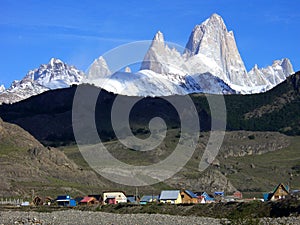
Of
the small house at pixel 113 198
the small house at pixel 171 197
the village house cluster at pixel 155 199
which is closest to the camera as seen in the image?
the village house cluster at pixel 155 199

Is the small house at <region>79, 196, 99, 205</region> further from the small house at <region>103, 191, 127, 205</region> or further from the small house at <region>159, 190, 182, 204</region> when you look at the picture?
the small house at <region>159, 190, 182, 204</region>

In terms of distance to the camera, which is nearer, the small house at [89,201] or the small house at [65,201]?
the small house at [89,201]

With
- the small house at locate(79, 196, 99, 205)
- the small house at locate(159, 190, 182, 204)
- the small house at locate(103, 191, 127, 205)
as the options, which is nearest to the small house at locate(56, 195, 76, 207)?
the small house at locate(79, 196, 99, 205)

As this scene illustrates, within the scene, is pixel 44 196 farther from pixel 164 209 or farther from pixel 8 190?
pixel 164 209

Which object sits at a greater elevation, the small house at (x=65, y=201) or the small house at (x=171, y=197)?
the small house at (x=65, y=201)

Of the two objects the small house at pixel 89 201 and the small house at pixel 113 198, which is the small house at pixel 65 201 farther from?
the small house at pixel 113 198

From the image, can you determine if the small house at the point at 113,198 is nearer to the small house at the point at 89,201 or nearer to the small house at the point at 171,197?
the small house at the point at 89,201

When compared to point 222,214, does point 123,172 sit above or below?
above

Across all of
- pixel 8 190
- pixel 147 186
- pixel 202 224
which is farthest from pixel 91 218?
pixel 147 186

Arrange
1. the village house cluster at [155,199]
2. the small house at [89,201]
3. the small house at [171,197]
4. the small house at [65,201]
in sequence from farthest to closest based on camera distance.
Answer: the small house at [65,201] → the small house at [89,201] → the small house at [171,197] → the village house cluster at [155,199]

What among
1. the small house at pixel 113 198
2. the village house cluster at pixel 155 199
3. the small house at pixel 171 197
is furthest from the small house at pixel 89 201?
the small house at pixel 171 197

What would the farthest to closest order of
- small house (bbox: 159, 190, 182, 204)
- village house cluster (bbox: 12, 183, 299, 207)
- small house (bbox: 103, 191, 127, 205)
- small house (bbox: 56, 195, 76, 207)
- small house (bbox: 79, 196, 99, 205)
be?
1. small house (bbox: 56, 195, 76, 207)
2. small house (bbox: 103, 191, 127, 205)
3. small house (bbox: 79, 196, 99, 205)
4. small house (bbox: 159, 190, 182, 204)
5. village house cluster (bbox: 12, 183, 299, 207)

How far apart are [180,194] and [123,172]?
243 feet

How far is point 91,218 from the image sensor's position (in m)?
88.9
